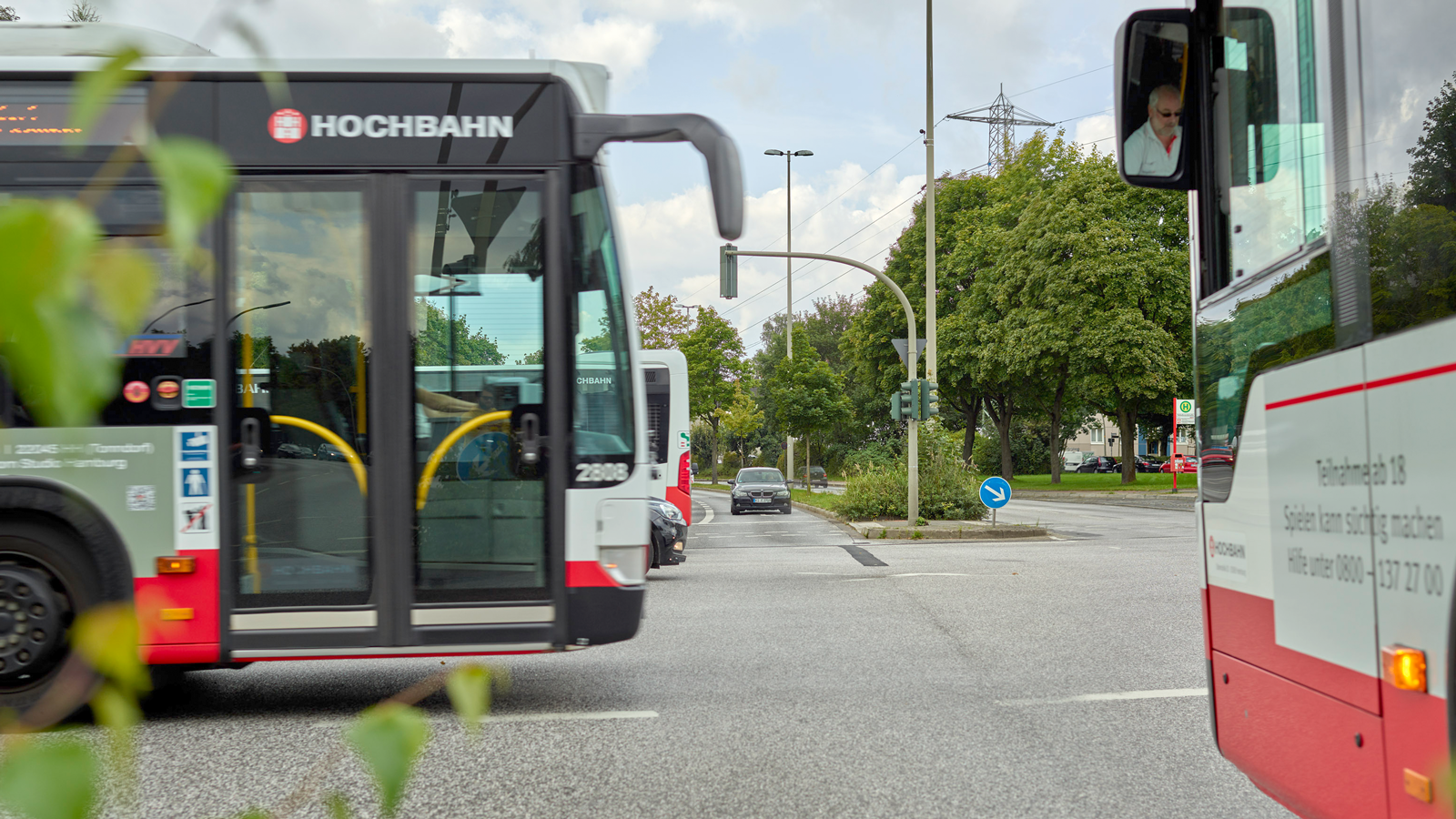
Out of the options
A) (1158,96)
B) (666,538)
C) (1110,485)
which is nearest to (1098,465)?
(1110,485)

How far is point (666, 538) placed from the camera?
1364 centimetres

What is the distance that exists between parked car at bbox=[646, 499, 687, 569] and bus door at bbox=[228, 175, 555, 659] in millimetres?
7824

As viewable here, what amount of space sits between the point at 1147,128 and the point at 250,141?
4.33 m

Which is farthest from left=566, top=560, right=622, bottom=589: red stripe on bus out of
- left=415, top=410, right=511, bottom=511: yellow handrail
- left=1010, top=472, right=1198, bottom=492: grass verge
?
left=1010, top=472, right=1198, bottom=492: grass verge

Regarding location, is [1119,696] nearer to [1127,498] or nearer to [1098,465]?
[1127,498]

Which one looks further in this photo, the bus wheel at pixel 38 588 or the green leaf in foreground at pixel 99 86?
the bus wheel at pixel 38 588

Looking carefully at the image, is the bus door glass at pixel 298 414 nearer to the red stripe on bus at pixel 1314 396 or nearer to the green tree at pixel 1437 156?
the red stripe on bus at pixel 1314 396

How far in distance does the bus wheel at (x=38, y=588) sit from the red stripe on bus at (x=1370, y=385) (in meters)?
5.18

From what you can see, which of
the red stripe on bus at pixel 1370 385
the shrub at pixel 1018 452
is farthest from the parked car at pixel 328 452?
the shrub at pixel 1018 452

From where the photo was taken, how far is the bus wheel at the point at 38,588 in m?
5.17

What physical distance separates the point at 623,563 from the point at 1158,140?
3241 mm

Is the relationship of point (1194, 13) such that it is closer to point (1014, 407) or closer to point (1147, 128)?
point (1147, 128)

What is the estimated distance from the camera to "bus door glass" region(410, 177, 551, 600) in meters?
5.52

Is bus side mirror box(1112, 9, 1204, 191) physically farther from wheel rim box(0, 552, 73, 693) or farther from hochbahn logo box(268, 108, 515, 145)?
wheel rim box(0, 552, 73, 693)
